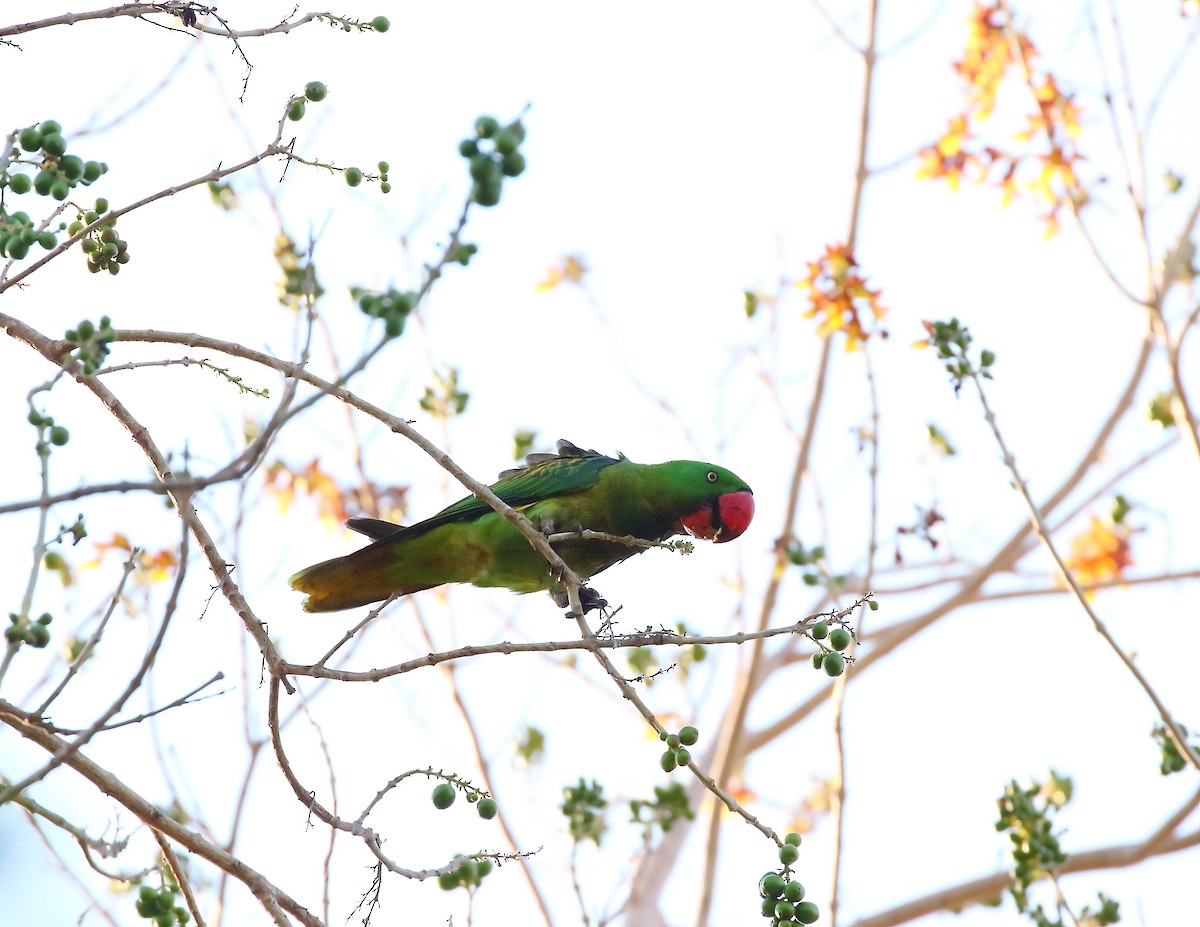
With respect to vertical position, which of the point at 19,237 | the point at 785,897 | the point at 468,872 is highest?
the point at 19,237

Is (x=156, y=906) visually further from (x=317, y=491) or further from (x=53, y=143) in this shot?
(x=317, y=491)

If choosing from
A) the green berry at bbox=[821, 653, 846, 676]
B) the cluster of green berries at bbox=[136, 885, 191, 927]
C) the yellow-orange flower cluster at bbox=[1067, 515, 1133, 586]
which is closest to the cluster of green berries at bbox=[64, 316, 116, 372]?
the cluster of green berries at bbox=[136, 885, 191, 927]

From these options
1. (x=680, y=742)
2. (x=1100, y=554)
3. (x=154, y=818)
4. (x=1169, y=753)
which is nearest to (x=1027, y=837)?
(x=1169, y=753)

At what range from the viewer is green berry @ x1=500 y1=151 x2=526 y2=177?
2203 millimetres

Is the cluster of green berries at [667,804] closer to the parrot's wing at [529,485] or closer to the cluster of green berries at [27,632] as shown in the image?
the parrot's wing at [529,485]

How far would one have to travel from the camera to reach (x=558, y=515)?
5027mm

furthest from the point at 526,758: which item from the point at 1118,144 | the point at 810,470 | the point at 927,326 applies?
the point at 1118,144

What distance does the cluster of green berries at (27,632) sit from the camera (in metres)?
2.54

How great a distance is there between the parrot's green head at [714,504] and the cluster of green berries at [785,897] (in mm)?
2355

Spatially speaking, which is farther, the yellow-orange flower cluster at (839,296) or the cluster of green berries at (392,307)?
the yellow-orange flower cluster at (839,296)

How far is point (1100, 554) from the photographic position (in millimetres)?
8180

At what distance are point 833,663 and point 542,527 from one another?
215cm

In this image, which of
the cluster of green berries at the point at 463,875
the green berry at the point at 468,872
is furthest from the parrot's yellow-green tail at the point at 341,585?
the green berry at the point at 468,872

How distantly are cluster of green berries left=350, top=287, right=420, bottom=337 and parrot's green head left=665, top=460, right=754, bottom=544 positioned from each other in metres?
2.98
